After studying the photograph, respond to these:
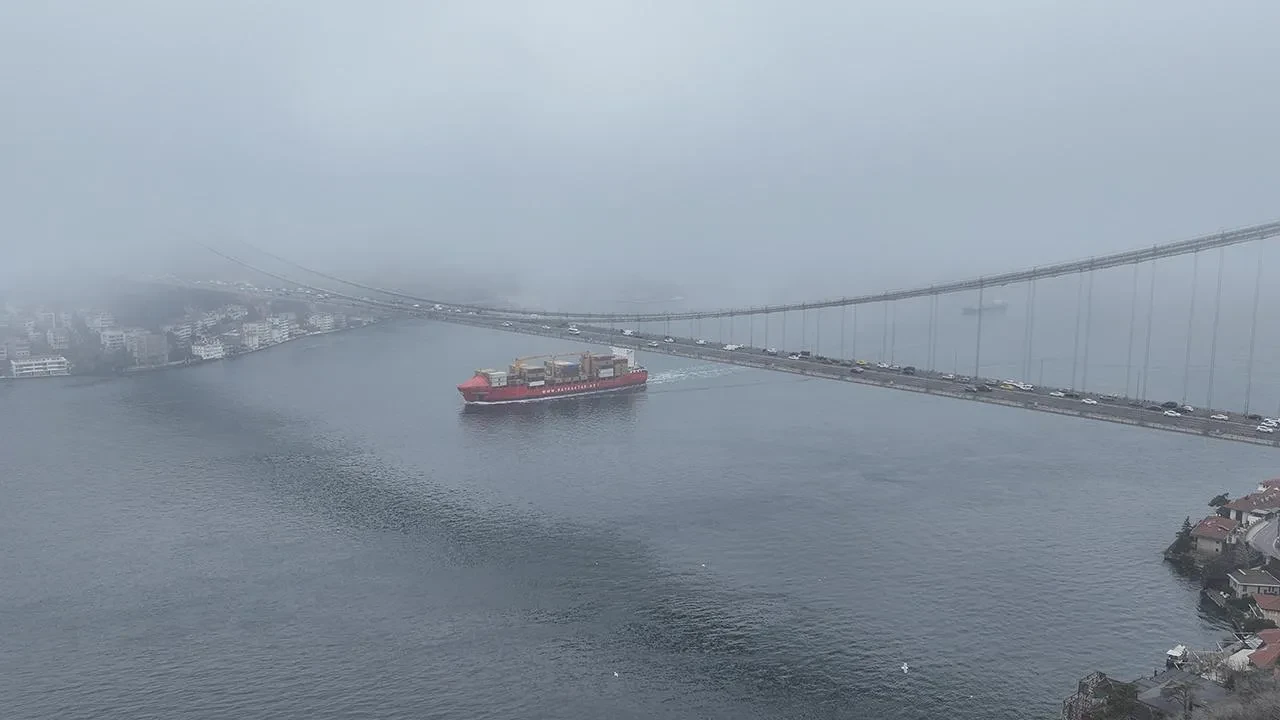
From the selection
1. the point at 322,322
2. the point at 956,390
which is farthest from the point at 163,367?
the point at 956,390

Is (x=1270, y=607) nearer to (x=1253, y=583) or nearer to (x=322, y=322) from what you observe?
(x=1253, y=583)

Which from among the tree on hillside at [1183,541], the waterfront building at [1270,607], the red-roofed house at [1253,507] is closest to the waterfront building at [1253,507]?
the red-roofed house at [1253,507]

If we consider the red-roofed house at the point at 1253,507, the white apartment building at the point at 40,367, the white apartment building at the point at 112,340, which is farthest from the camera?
the white apartment building at the point at 112,340

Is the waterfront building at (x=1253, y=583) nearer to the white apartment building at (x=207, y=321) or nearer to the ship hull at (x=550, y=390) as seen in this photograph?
the ship hull at (x=550, y=390)

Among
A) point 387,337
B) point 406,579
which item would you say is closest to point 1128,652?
point 406,579

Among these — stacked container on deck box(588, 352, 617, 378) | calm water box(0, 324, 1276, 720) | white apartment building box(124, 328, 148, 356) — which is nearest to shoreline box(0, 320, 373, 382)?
white apartment building box(124, 328, 148, 356)

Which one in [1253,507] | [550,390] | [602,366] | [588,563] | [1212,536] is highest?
[602,366]
